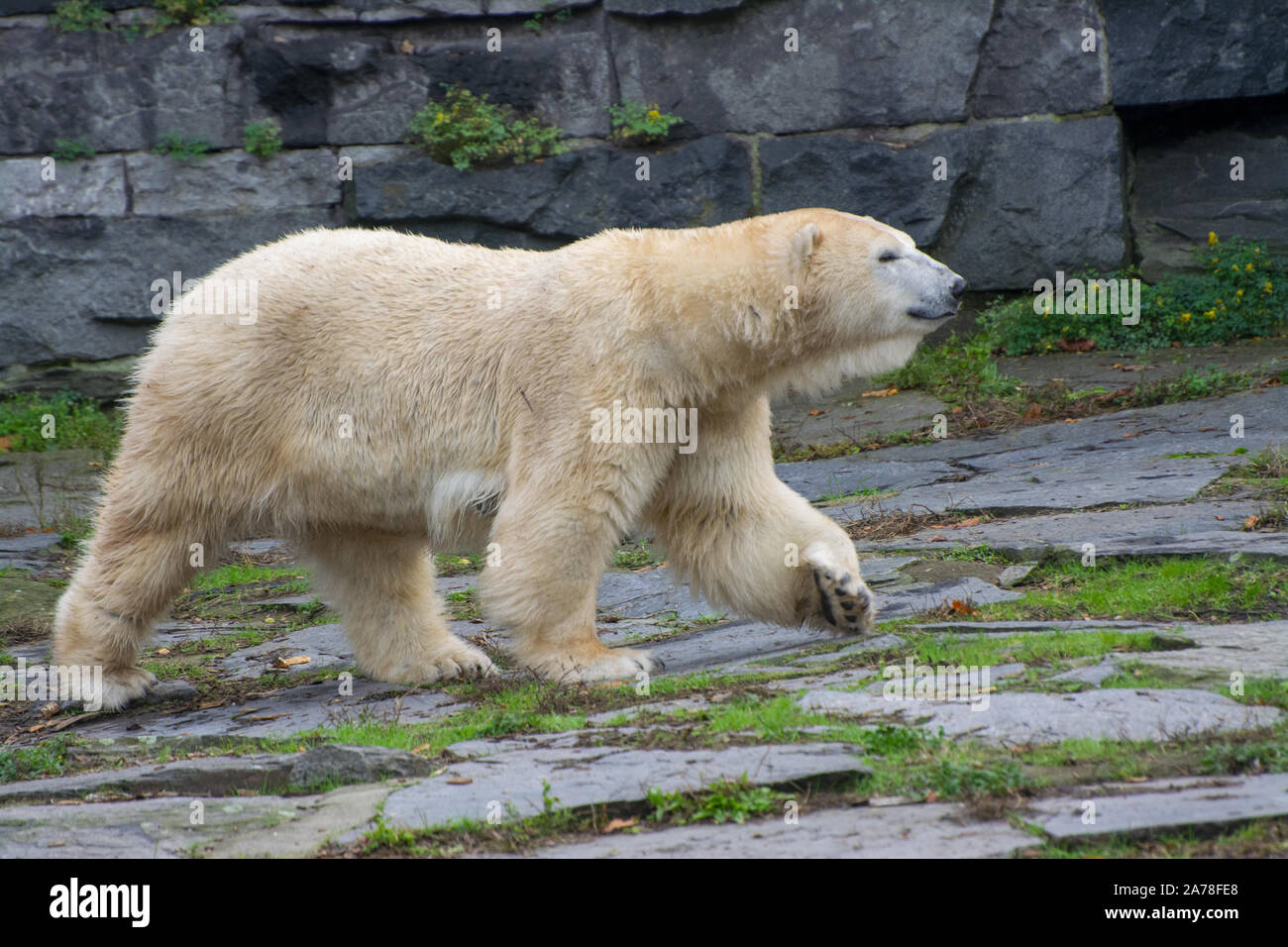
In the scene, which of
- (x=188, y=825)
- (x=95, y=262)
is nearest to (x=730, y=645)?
(x=188, y=825)

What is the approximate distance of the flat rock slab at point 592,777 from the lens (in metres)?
2.96

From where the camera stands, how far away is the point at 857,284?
4.70 m

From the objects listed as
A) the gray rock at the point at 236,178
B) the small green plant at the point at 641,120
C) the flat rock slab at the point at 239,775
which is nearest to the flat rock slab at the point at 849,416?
the small green plant at the point at 641,120

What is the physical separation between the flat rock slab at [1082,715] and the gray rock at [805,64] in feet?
24.7

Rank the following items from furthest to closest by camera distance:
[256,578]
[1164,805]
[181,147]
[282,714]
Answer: [181,147] < [256,578] < [282,714] < [1164,805]

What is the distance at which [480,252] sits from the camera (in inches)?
210

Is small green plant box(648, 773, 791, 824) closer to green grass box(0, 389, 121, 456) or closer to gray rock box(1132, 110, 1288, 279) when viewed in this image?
green grass box(0, 389, 121, 456)

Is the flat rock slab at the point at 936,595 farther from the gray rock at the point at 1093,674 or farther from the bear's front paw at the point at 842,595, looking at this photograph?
the gray rock at the point at 1093,674

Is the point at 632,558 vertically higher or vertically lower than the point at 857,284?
lower

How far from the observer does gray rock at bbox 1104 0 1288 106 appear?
967cm

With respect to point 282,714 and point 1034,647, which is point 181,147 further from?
point 1034,647

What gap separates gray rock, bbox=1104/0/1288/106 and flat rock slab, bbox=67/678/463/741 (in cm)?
752

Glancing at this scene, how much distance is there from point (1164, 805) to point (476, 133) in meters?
8.46

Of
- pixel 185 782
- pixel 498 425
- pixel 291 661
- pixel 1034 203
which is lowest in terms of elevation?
pixel 291 661
